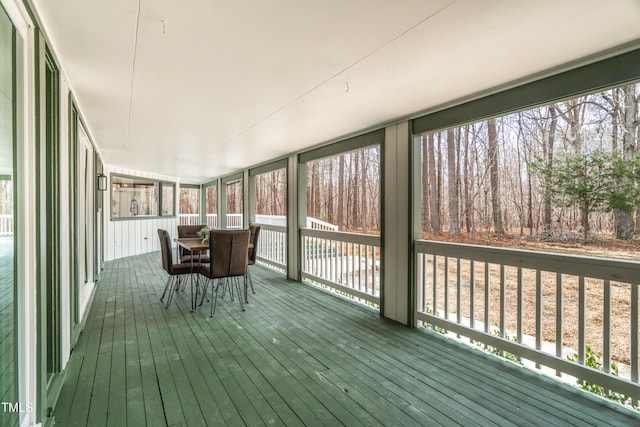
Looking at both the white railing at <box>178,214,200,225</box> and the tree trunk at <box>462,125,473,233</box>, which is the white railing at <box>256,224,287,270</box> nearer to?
the tree trunk at <box>462,125,473,233</box>

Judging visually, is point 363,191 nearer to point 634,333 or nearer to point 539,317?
point 539,317

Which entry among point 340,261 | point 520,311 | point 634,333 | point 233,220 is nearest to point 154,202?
point 233,220

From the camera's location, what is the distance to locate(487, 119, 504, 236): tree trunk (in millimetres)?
4371

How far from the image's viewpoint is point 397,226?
3373 mm

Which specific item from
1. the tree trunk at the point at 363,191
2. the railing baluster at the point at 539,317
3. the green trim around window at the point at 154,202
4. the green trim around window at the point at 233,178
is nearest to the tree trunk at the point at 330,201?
the tree trunk at the point at 363,191

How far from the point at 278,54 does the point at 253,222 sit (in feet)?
17.7

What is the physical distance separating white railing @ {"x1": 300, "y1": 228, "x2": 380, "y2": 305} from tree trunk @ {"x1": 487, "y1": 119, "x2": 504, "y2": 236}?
1.77 meters

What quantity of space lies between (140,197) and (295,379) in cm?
803

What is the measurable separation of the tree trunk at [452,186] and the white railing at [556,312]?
1.30m

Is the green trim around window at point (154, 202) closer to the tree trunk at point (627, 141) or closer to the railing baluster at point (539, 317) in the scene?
the railing baluster at point (539, 317)

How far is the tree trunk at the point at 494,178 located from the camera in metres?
4.37

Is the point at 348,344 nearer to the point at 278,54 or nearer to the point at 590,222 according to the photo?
the point at 278,54

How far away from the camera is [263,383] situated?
2135mm

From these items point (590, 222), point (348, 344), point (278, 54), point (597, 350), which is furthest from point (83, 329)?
point (597, 350)
